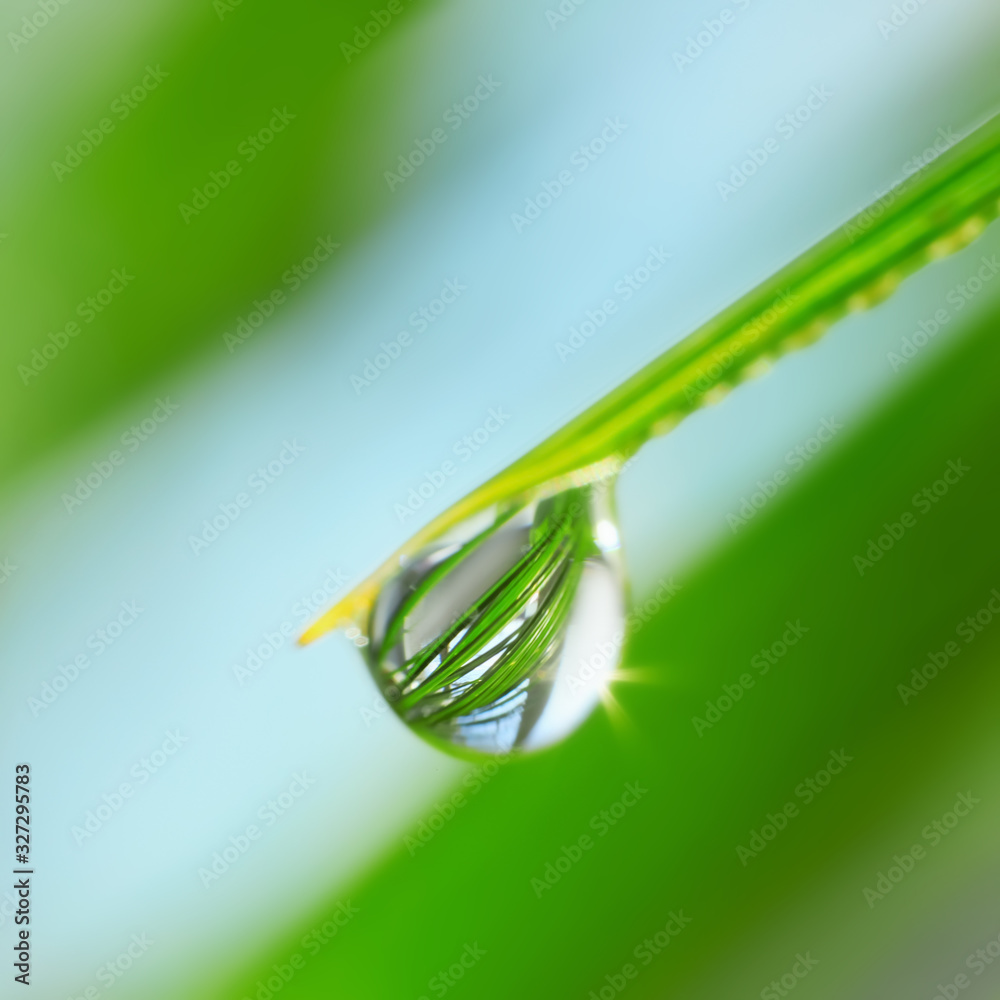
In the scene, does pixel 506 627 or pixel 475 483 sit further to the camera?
pixel 475 483

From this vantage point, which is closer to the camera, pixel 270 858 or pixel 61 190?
pixel 270 858

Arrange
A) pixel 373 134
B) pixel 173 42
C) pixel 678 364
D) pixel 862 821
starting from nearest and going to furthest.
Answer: pixel 678 364, pixel 862 821, pixel 173 42, pixel 373 134

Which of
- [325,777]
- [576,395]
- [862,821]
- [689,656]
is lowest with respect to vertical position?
[862,821]

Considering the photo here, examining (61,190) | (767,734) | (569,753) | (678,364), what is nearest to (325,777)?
(569,753)

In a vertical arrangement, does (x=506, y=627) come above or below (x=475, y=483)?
below

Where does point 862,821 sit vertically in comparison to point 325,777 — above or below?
below

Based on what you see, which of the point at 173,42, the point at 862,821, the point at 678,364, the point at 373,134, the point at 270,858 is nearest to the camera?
the point at 678,364

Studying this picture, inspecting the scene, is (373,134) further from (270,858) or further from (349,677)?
(270,858)
